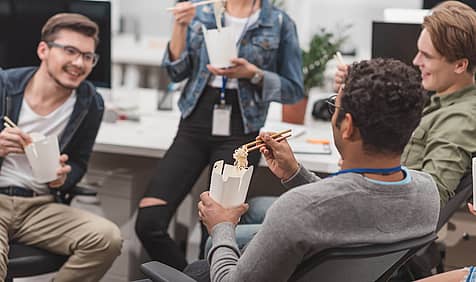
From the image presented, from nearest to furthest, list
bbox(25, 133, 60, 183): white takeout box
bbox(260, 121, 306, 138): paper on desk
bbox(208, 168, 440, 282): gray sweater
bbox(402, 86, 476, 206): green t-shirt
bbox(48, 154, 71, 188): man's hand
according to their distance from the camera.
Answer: bbox(208, 168, 440, 282): gray sweater < bbox(402, 86, 476, 206): green t-shirt < bbox(25, 133, 60, 183): white takeout box < bbox(48, 154, 71, 188): man's hand < bbox(260, 121, 306, 138): paper on desk

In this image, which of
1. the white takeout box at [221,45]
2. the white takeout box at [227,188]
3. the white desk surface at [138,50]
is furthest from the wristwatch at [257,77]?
the white desk surface at [138,50]

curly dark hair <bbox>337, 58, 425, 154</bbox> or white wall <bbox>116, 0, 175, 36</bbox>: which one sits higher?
curly dark hair <bbox>337, 58, 425, 154</bbox>

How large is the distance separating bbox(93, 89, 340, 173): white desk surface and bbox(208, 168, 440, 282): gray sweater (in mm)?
1206

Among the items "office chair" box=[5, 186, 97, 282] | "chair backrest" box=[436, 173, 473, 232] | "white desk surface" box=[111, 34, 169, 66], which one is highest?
"chair backrest" box=[436, 173, 473, 232]

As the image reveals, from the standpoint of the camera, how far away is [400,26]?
9.69 feet

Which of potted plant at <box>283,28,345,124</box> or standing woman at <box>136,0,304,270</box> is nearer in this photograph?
standing woman at <box>136,0,304,270</box>

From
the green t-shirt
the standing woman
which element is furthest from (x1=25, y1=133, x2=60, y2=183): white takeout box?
the green t-shirt

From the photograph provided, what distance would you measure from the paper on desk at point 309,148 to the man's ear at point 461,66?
0.68 m

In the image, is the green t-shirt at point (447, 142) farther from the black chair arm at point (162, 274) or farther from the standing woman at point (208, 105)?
the black chair arm at point (162, 274)

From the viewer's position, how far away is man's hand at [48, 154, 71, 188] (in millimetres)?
2594

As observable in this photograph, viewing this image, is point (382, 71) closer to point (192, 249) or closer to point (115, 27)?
point (192, 249)

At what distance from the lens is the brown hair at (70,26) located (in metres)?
2.79

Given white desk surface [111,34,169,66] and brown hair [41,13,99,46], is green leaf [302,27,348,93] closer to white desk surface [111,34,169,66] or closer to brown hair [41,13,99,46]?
brown hair [41,13,99,46]

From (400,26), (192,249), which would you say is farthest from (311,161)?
(192,249)
